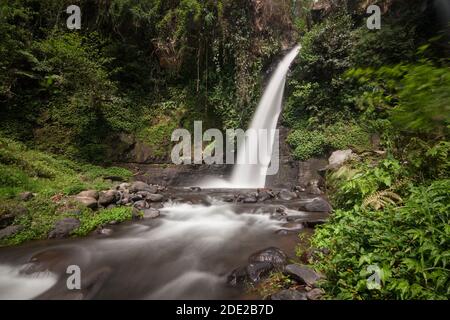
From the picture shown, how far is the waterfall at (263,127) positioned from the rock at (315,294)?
804 cm

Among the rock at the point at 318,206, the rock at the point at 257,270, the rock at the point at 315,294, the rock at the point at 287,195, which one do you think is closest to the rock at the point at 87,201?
the rock at the point at 257,270

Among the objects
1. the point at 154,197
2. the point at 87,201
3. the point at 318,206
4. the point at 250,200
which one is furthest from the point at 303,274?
the point at 154,197

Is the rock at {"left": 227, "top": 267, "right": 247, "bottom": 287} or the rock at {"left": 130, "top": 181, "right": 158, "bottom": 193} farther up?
the rock at {"left": 130, "top": 181, "right": 158, "bottom": 193}

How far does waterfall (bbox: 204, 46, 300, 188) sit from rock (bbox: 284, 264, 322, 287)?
7.52m

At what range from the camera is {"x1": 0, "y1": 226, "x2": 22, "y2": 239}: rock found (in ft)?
18.8

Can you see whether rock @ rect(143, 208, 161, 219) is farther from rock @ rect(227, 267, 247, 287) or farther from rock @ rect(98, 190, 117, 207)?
rock @ rect(227, 267, 247, 287)

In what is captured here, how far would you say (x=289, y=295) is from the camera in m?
3.22

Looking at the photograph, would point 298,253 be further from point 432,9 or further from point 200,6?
point 200,6

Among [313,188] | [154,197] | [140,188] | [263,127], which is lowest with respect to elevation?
[154,197]

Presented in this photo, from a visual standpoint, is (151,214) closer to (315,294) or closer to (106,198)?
(106,198)

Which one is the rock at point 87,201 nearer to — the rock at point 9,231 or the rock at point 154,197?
the rock at point 9,231

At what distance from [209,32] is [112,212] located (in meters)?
9.92

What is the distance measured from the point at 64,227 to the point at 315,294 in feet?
17.8

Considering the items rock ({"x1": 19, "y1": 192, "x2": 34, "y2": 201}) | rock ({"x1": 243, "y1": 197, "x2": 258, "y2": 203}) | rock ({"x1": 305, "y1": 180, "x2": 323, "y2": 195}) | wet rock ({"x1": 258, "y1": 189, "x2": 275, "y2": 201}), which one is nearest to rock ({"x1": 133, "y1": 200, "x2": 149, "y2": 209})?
rock ({"x1": 19, "y1": 192, "x2": 34, "y2": 201})
